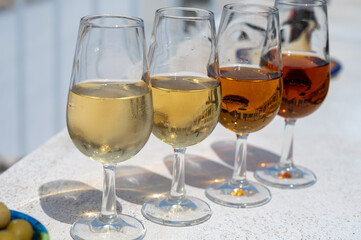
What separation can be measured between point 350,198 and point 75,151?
19.6 inches

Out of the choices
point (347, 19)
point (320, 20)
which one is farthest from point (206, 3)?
point (320, 20)

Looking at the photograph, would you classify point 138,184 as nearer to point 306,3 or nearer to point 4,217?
point 4,217

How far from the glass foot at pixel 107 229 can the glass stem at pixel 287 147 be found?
0.36m

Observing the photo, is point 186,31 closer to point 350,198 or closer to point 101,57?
point 101,57

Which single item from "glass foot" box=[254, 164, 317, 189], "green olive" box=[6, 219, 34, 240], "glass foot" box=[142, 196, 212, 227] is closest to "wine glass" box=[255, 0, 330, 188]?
"glass foot" box=[254, 164, 317, 189]

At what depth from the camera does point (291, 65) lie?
99 cm

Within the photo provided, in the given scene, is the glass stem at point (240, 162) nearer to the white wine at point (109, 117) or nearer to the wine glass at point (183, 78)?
the wine glass at point (183, 78)

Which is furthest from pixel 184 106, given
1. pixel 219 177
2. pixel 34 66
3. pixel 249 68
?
pixel 34 66

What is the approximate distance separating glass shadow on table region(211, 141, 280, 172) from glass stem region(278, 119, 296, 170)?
0.04 m

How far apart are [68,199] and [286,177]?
15.6 inches

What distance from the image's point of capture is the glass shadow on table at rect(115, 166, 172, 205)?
90 centimetres

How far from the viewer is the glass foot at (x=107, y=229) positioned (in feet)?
2.49

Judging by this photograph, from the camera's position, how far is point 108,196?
780mm

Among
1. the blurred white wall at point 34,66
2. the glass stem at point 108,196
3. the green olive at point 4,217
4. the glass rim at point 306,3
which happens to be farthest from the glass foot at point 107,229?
the blurred white wall at point 34,66
